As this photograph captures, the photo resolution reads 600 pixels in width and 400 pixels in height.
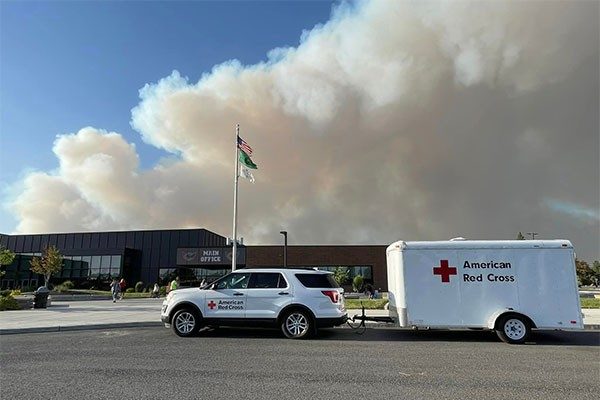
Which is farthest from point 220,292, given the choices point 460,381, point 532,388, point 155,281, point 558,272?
point 155,281

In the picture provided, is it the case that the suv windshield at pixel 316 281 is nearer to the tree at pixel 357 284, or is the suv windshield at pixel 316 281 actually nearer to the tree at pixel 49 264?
the tree at pixel 357 284

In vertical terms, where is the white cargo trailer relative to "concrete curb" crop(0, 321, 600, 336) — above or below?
above

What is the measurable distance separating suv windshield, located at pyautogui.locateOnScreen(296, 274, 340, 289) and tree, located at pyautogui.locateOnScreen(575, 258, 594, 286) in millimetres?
84008

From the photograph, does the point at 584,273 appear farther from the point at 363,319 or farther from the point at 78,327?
the point at 78,327

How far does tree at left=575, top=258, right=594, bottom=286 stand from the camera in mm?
79688

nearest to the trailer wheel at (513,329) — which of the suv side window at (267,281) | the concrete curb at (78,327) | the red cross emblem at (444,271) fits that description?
the red cross emblem at (444,271)

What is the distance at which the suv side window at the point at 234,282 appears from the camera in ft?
37.0

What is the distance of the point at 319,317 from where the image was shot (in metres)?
10.7

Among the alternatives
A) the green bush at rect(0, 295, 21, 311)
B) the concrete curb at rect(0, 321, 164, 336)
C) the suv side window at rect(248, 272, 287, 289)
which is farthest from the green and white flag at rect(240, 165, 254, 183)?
the green bush at rect(0, 295, 21, 311)

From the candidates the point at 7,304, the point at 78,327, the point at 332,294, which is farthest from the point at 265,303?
the point at 7,304

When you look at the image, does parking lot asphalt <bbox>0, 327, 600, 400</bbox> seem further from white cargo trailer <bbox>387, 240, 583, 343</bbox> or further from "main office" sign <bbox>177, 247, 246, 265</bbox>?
"main office" sign <bbox>177, 247, 246, 265</bbox>

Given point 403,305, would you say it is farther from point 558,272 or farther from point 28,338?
point 28,338

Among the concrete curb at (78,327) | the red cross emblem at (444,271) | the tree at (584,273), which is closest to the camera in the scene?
the red cross emblem at (444,271)

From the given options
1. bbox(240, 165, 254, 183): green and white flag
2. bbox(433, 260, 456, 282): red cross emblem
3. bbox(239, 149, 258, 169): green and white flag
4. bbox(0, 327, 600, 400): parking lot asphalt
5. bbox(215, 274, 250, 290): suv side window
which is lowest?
bbox(0, 327, 600, 400): parking lot asphalt
